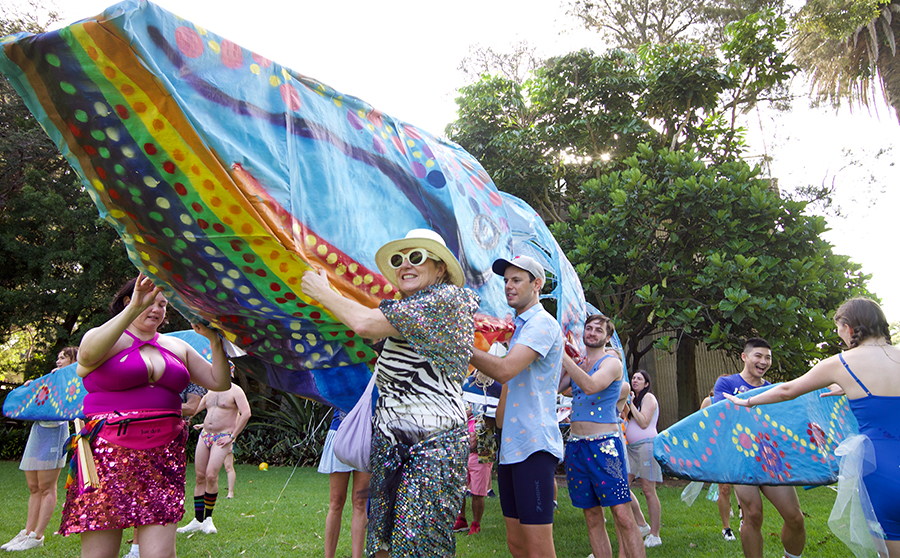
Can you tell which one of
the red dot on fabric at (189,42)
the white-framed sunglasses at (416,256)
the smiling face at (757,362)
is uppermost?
the red dot on fabric at (189,42)

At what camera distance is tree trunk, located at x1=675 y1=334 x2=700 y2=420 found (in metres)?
10.4

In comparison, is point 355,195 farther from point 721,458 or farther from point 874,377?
point 721,458

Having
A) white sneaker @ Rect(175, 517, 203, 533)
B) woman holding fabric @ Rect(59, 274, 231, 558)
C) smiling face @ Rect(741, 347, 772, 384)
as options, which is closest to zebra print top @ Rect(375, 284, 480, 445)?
woman holding fabric @ Rect(59, 274, 231, 558)

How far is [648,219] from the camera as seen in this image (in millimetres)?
8586

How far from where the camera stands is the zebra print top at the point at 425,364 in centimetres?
209

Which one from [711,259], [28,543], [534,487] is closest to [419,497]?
[534,487]

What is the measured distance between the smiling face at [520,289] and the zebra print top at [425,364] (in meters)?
0.61

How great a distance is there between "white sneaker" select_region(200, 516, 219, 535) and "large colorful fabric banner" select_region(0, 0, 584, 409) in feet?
12.3

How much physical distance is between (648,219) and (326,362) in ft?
23.0

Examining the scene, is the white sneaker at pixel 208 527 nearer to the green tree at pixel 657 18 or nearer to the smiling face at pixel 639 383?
the smiling face at pixel 639 383

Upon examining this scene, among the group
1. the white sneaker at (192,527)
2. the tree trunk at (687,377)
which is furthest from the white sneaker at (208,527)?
the tree trunk at (687,377)

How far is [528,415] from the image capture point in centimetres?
270

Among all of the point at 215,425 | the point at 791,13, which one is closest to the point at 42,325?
the point at 215,425

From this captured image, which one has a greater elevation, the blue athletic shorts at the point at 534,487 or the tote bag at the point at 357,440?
the tote bag at the point at 357,440
